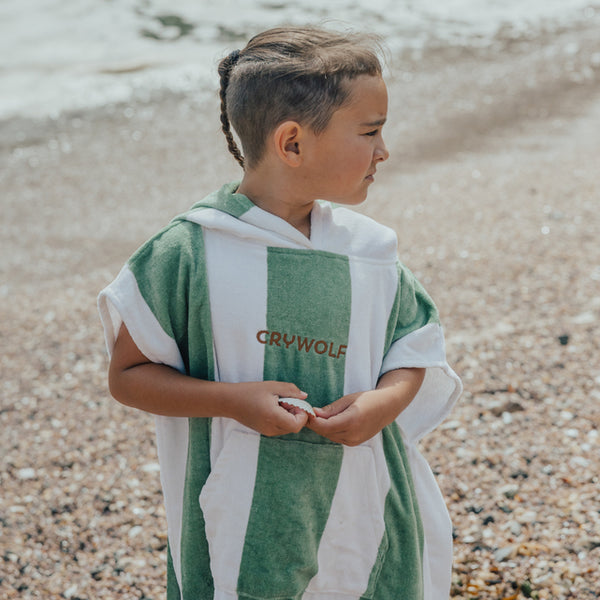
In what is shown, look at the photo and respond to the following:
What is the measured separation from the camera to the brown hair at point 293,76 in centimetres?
177

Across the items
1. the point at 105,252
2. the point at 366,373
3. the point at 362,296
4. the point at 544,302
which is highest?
the point at 362,296

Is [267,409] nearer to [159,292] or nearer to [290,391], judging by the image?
[290,391]

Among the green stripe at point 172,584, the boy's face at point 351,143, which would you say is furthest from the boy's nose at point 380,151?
the green stripe at point 172,584

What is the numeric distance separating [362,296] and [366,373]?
0.18 m

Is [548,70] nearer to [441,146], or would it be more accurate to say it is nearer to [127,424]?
[441,146]

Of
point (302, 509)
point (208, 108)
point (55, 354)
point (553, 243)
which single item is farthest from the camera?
point (208, 108)

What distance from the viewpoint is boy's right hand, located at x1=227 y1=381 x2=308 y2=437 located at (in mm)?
1700

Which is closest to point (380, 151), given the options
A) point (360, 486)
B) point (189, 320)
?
point (189, 320)

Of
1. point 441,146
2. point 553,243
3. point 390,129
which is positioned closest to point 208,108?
point 390,129

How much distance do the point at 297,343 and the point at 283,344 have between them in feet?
0.11

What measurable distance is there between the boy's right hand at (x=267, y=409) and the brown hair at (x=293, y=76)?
55cm

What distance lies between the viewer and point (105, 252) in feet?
21.3

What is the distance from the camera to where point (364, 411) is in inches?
70.8

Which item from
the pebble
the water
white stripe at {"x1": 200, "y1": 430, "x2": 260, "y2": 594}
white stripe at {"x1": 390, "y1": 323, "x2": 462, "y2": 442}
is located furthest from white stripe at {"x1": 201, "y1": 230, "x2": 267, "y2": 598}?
the water
